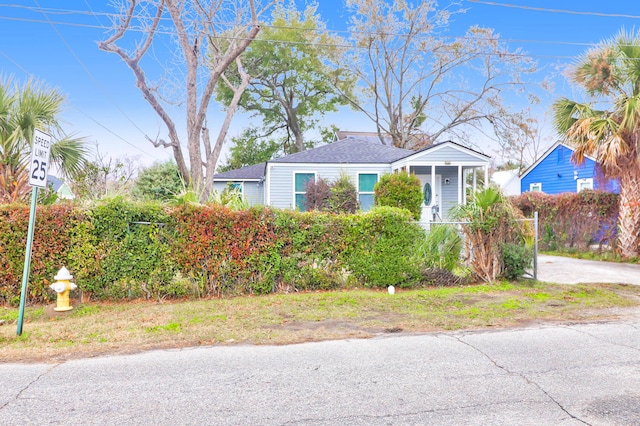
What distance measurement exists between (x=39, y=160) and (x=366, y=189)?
558 inches

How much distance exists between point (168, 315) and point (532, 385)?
4924 millimetres

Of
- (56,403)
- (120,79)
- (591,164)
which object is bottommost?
(56,403)

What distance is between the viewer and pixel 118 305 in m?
7.71

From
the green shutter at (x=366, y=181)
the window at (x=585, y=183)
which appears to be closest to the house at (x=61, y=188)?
the green shutter at (x=366, y=181)

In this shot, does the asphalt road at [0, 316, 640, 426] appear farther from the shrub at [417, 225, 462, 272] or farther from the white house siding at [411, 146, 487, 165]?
the white house siding at [411, 146, 487, 165]

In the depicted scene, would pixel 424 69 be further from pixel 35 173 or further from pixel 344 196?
pixel 35 173

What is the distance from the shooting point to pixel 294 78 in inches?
1380

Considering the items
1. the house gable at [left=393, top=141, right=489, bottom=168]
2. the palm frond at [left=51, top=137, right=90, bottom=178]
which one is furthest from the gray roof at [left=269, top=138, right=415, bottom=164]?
the palm frond at [left=51, top=137, right=90, bottom=178]

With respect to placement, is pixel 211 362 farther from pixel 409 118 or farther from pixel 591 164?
pixel 409 118

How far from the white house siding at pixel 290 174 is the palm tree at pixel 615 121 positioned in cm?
779

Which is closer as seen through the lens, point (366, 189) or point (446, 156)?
point (446, 156)

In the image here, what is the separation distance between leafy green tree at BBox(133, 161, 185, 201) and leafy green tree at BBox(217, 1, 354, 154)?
12515 mm

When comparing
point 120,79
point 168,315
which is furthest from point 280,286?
point 120,79

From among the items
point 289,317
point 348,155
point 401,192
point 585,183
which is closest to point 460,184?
point 401,192
